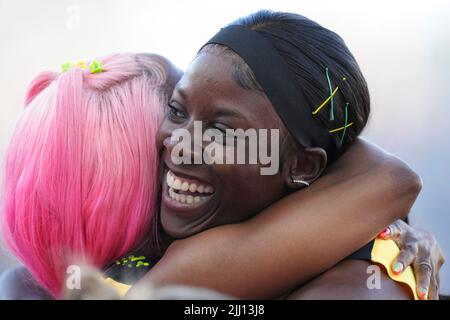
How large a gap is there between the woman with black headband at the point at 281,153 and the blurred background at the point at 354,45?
0.16 meters

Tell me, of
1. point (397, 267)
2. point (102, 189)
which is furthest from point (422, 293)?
point (102, 189)

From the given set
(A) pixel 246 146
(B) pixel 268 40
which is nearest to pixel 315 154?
(A) pixel 246 146

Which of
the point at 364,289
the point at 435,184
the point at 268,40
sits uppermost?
the point at 268,40

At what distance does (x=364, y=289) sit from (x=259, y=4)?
0.73m

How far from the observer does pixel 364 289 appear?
116 centimetres

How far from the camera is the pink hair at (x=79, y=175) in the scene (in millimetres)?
1219

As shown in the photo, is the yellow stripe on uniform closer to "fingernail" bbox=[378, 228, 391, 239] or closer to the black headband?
"fingernail" bbox=[378, 228, 391, 239]

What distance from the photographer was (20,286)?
1300 mm

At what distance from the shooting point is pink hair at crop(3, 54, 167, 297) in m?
1.22

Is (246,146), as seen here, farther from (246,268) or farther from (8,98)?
(8,98)

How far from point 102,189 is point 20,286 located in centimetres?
31

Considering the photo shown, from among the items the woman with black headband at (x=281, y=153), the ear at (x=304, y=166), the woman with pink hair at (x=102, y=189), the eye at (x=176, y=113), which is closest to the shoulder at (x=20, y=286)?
the woman with pink hair at (x=102, y=189)

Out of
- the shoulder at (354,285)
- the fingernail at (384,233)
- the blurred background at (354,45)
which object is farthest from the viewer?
the blurred background at (354,45)

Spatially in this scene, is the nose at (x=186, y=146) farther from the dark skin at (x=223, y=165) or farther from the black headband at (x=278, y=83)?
the black headband at (x=278, y=83)
